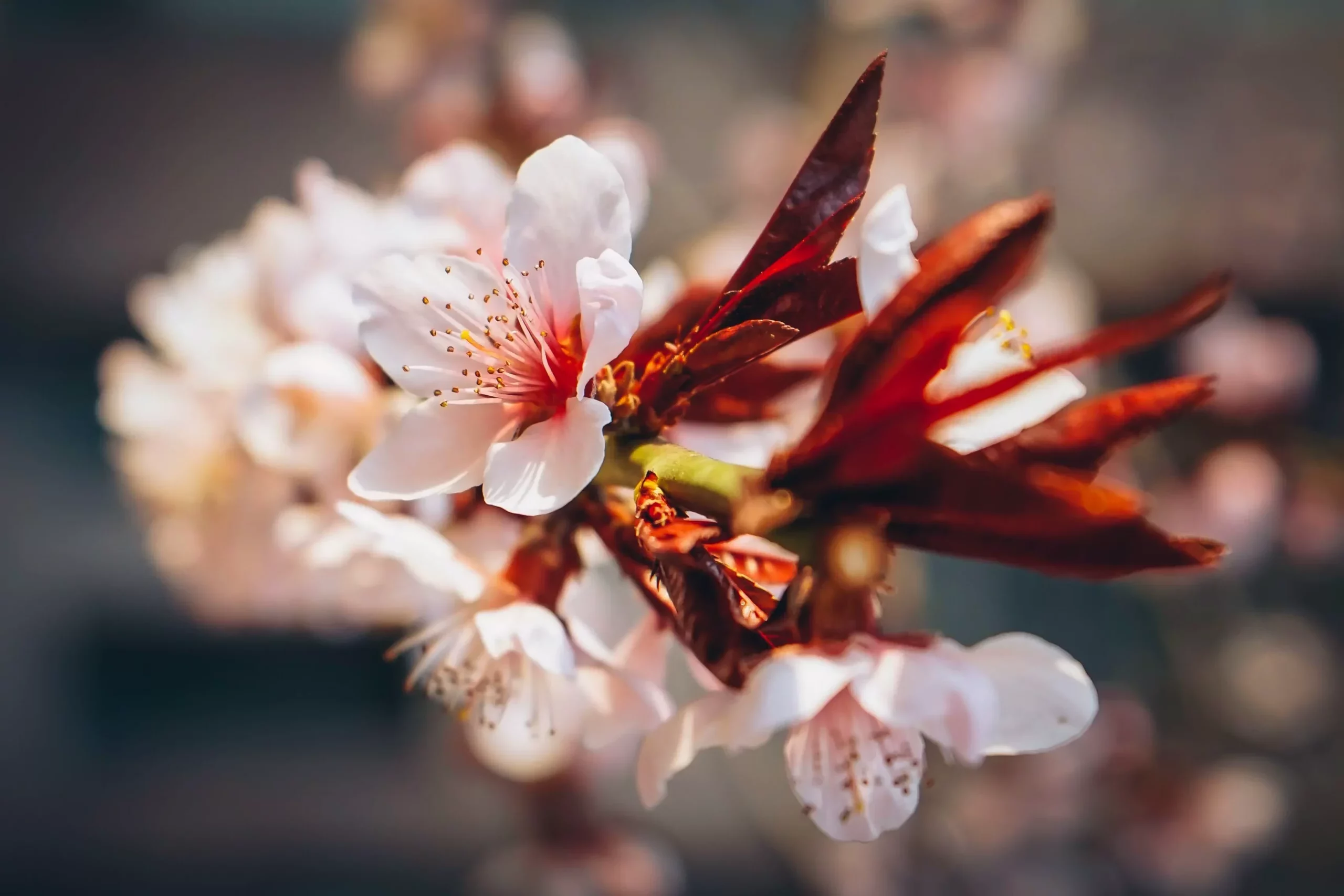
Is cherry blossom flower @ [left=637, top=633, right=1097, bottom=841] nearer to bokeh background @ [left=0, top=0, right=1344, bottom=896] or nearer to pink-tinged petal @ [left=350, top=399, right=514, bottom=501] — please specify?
pink-tinged petal @ [left=350, top=399, right=514, bottom=501]

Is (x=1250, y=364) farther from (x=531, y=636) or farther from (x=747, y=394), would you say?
(x=531, y=636)

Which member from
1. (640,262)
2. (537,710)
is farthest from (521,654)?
(640,262)

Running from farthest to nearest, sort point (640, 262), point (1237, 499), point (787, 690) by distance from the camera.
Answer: point (640, 262) < point (1237, 499) < point (787, 690)

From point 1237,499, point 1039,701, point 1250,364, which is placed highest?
point 1039,701

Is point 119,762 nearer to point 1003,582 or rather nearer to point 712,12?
point 1003,582

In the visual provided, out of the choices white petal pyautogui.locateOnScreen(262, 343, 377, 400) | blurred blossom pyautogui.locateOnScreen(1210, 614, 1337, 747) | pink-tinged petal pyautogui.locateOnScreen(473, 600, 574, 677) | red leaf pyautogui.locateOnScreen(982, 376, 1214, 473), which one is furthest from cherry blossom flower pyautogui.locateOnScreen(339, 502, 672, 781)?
blurred blossom pyautogui.locateOnScreen(1210, 614, 1337, 747)
